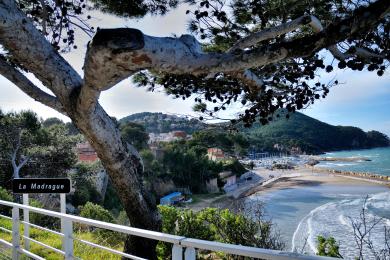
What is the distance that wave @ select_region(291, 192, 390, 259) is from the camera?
17234 mm

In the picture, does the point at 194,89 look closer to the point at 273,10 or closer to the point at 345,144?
the point at 273,10

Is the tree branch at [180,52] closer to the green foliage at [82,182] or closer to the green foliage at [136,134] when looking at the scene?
the green foliage at [82,182]

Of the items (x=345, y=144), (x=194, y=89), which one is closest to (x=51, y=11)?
(x=194, y=89)

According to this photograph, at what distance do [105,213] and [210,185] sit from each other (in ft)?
126

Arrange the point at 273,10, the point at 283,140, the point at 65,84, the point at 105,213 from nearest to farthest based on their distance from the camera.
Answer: the point at 65,84
the point at 273,10
the point at 105,213
the point at 283,140

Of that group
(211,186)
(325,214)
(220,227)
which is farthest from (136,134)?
(220,227)

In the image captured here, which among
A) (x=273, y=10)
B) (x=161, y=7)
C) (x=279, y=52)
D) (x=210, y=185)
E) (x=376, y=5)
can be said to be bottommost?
(x=210, y=185)

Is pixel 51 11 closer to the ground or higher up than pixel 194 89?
higher up

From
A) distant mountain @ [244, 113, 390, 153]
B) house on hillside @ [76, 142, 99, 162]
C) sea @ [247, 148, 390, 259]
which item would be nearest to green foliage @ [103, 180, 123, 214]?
house on hillside @ [76, 142, 99, 162]

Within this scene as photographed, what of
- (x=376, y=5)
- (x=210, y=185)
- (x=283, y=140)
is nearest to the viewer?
(x=376, y=5)

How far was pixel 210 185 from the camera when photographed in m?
49.4

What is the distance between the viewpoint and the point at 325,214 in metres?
26.6

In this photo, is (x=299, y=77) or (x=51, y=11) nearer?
(x=299, y=77)

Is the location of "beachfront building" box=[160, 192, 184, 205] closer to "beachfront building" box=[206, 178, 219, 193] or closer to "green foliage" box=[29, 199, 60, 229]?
"beachfront building" box=[206, 178, 219, 193]
